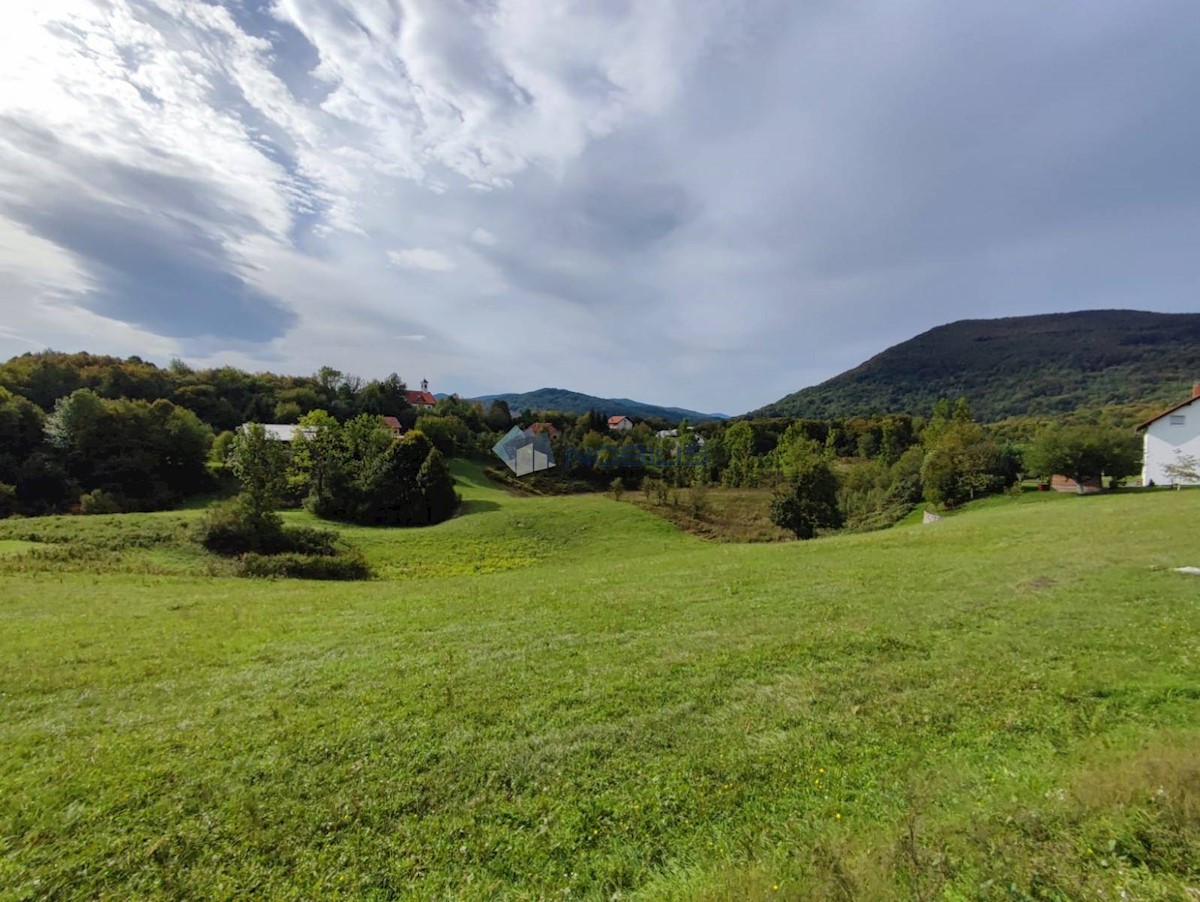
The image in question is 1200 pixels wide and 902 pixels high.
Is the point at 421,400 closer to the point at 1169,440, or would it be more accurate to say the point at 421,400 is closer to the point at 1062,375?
the point at 1169,440

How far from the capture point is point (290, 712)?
→ 7.08 metres

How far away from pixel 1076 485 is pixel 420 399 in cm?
10800

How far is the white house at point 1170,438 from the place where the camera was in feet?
112

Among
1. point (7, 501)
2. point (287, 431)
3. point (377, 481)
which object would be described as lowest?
point (7, 501)

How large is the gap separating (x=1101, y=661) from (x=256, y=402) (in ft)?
326

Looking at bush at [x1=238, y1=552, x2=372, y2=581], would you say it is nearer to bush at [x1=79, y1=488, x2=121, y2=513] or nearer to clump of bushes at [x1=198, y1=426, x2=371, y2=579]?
clump of bushes at [x1=198, y1=426, x2=371, y2=579]

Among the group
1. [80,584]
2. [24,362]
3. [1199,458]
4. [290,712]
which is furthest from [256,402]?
[1199,458]

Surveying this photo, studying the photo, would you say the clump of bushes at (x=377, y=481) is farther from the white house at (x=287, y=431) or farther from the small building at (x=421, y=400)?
the small building at (x=421, y=400)

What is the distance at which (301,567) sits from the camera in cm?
2359

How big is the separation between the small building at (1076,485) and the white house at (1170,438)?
9.95 feet

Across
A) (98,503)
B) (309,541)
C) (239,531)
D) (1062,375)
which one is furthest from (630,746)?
(1062,375)

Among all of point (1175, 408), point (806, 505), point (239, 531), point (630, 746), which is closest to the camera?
point (630, 746)

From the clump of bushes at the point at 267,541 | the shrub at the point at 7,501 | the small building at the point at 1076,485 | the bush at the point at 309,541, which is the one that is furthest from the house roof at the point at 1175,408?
the shrub at the point at 7,501

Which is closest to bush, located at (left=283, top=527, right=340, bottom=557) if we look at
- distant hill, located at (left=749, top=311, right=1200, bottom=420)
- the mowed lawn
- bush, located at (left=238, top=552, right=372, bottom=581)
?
bush, located at (left=238, top=552, right=372, bottom=581)
